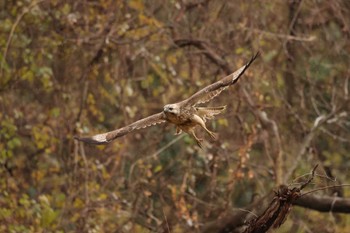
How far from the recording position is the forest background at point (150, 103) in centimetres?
912

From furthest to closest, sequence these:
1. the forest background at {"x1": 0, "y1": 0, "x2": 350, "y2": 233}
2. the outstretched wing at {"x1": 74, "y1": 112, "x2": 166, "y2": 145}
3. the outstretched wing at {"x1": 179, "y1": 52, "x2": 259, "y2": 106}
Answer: the forest background at {"x1": 0, "y1": 0, "x2": 350, "y2": 233} → the outstretched wing at {"x1": 74, "y1": 112, "x2": 166, "y2": 145} → the outstretched wing at {"x1": 179, "y1": 52, "x2": 259, "y2": 106}

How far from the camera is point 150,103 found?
1030 centimetres

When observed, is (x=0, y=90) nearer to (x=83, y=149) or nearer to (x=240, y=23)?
(x=83, y=149)

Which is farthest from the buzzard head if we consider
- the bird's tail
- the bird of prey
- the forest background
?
the forest background

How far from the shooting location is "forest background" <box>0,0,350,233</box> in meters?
9.12

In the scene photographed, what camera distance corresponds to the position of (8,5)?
9.81 metres

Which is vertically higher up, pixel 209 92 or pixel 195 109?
pixel 209 92

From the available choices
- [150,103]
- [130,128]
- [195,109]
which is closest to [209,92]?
[195,109]

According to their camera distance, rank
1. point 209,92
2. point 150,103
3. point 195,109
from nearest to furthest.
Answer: point 209,92
point 195,109
point 150,103

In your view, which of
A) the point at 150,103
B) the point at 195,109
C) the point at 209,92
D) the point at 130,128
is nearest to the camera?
the point at 209,92

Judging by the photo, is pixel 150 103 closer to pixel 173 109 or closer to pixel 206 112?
pixel 206 112

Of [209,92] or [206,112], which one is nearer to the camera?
[209,92]

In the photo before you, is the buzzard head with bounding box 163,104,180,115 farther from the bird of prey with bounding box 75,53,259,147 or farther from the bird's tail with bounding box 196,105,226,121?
the bird's tail with bounding box 196,105,226,121

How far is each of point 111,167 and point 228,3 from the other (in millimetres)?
2213
